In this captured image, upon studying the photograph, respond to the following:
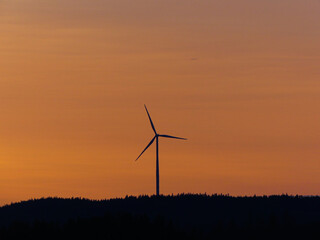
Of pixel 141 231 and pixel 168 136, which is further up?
pixel 168 136

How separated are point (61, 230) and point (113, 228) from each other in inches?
299

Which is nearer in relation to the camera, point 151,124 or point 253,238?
point 151,124

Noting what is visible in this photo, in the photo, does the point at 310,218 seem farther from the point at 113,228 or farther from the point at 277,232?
the point at 113,228

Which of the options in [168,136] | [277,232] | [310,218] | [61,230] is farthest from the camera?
[310,218]

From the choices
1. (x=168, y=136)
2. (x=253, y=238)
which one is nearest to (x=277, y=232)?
(x=253, y=238)

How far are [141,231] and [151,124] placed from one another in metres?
18.6

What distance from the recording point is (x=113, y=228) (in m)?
157

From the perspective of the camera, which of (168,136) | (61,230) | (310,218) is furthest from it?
(310,218)

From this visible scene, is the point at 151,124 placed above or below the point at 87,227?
above

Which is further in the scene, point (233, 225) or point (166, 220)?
point (166, 220)

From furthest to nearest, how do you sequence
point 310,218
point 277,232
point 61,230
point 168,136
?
point 310,218
point 277,232
point 61,230
point 168,136

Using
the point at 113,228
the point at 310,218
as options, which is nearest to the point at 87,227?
the point at 113,228

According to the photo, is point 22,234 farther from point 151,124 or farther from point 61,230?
point 151,124

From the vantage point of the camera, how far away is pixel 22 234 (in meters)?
151
